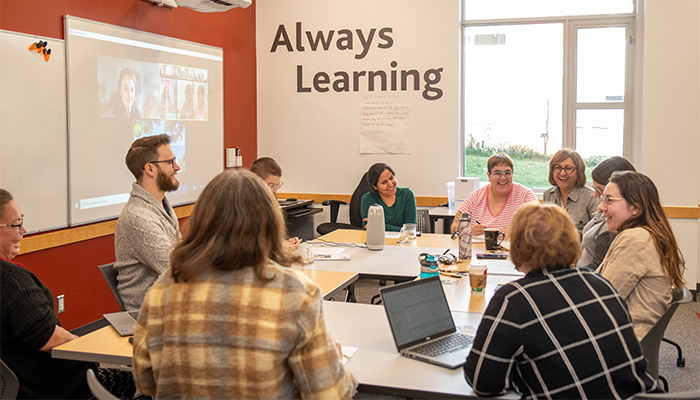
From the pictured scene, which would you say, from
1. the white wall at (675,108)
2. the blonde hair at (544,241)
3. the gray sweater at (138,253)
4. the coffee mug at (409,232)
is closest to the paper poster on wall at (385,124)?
the coffee mug at (409,232)

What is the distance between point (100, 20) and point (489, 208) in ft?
10.1

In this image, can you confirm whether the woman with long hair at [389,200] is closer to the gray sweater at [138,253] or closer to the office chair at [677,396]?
the gray sweater at [138,253]

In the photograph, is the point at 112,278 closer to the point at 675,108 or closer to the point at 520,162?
the point at 520,162

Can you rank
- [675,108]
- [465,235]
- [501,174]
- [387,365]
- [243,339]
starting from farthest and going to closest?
[675,108], [501,174], [465,235], [387,365], [243,339]

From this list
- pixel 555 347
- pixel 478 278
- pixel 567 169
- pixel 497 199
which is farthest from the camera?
pixel 497 199

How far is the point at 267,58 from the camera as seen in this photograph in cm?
597

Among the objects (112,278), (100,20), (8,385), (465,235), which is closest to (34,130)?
(100,20)

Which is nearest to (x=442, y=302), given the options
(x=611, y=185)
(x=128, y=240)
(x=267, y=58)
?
(x=611, y=185)

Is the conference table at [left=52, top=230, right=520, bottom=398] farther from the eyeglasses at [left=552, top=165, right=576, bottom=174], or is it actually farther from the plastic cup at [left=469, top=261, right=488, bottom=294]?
the eyeglasses at [left=552, top=165, right=576, bottom=174]

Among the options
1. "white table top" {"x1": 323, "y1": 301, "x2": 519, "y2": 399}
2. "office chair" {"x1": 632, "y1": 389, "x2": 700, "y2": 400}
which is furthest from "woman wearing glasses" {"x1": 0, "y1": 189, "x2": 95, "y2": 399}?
"office chair" {"x1": 632, "y1": 389, "x2": 700, "y2": 400}

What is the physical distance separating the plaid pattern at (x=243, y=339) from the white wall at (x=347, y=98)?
14.7 ft

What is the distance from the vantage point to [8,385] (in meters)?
1.67

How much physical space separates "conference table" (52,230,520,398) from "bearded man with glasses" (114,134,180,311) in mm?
367

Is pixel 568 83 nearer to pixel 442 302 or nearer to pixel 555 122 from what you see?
pixel 555 122
